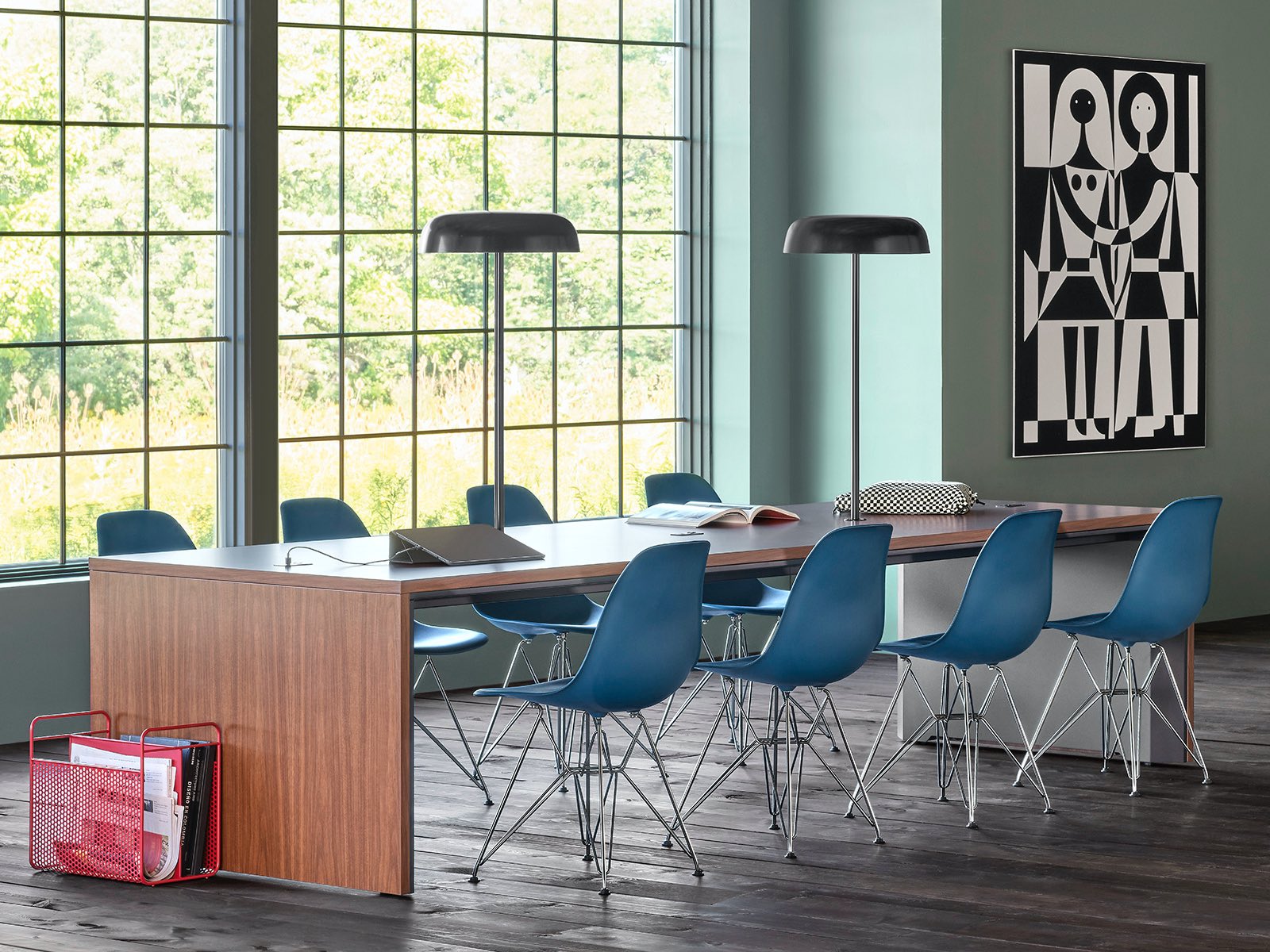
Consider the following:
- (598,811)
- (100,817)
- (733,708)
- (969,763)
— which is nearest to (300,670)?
(100,817)

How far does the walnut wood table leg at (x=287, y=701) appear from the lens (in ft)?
16.5

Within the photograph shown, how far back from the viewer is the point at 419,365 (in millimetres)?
8734

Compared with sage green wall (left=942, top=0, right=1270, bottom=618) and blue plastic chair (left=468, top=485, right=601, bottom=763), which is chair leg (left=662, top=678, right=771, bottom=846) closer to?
blue plastic chair (left=468, top=485, right=601, bottom=763)

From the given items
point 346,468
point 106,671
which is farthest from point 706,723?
point 106,671

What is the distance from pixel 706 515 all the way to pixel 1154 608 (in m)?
1.45

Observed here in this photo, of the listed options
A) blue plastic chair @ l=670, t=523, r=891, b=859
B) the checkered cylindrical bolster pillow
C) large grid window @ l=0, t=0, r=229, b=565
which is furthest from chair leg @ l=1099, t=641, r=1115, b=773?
large grid window @ l=0, t=0, r=229, b=565

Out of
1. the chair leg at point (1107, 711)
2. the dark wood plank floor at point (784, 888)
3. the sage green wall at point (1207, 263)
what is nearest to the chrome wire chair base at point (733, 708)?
the dark wood plank floor at point (784, 888)

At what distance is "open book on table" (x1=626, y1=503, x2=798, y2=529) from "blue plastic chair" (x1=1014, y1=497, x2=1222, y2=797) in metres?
0.97

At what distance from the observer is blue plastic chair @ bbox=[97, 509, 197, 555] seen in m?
6.23

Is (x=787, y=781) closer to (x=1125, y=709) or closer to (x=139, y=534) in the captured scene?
(x=1125, y=709)

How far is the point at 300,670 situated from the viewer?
17.0ft

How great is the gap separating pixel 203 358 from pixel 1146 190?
4627mm

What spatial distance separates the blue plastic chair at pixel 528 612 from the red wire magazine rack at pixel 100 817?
4.62ft

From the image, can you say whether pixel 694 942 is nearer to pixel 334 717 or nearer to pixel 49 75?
pixel 334 717
